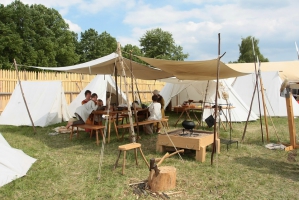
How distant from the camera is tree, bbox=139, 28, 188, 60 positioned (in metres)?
31.4

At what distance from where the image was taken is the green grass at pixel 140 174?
287cm

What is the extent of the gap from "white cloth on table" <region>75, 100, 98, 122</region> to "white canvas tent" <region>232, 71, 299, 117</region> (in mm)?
6200

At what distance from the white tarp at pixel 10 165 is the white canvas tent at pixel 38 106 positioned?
348cm

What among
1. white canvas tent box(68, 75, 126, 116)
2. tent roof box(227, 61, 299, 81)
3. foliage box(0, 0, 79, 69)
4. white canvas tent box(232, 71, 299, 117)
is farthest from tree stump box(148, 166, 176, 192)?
foliage box(0, 0, 79, 69)

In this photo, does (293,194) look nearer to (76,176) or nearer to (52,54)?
(76,176)

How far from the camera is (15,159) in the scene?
3426 mm

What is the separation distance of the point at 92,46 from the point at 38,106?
19.2m

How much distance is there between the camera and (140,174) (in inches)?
134

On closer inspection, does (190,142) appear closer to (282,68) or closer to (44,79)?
(44,79)

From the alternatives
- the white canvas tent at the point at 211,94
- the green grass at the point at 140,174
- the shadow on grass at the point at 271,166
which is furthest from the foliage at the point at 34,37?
the shadow on grass at the point at 271,166

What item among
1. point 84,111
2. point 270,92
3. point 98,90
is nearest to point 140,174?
point 84,111

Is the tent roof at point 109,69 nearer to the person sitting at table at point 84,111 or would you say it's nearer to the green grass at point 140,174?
the person sitting at table at point 84,111

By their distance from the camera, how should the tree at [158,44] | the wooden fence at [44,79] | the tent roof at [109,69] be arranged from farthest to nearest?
the tree at [158,44]
the wooden fence at [44,79]
the tent roof at [109,69]

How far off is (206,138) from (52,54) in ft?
51.5
